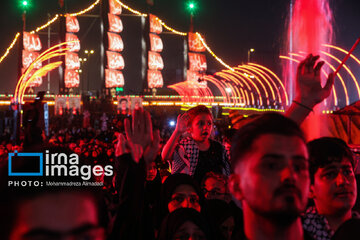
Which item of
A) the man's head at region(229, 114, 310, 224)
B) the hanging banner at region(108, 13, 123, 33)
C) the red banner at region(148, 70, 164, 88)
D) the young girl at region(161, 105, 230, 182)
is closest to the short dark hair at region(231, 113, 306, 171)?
the man's head at region(229, 114, 310, 224)

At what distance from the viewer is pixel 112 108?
171 ft

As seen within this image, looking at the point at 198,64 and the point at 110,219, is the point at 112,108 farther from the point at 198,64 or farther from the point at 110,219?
the point at 110,219

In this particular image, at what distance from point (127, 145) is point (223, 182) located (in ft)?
7.62

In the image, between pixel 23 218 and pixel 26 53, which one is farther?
pixel 26 53

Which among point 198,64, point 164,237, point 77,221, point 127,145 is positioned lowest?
point 164,237

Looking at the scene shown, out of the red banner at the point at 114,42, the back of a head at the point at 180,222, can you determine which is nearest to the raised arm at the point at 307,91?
the back of a head at the point at 180,222

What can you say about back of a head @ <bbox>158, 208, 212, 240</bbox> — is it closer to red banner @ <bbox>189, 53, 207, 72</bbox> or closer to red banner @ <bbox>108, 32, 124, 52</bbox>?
red banner @ <bbox>108, 32, 124, 52</bbox>

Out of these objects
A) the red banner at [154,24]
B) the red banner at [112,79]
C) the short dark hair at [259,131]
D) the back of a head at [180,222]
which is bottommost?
the back of a head at [180,222]

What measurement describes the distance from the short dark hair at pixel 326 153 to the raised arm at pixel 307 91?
9.9 inches

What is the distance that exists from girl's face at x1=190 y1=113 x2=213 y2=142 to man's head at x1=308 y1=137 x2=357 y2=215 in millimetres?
2256

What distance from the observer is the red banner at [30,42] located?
5456 centimetres

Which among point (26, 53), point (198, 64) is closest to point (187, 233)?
point (26, 53)

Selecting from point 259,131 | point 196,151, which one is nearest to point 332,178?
point 259,131

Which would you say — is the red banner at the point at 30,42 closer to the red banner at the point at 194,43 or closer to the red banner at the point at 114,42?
the red banner at the point at 114,42
